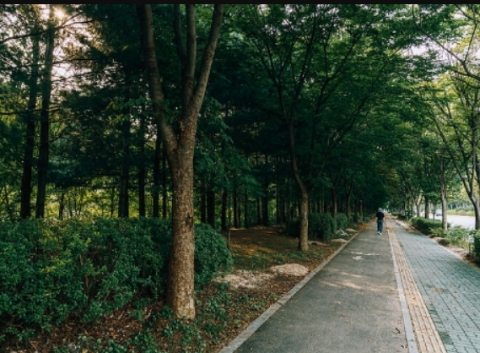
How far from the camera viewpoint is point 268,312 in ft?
22.5

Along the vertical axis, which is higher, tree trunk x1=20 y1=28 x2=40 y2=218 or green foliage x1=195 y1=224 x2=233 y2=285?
tree trunk x1=20 y1=28 x2=40 y2=218

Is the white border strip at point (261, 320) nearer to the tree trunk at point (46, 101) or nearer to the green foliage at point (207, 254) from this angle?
the green foliage at point (207, 254)

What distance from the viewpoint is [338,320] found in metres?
6.45

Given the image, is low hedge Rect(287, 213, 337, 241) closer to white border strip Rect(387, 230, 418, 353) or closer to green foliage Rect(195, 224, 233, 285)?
white border strip Rect(387, 230, 418, 353)

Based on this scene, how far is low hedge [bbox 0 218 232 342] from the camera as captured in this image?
3768 mm

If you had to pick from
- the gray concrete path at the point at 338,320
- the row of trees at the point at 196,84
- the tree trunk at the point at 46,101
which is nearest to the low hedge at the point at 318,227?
the row of trees at the point at 196,84

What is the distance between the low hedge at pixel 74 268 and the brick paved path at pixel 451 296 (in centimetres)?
548

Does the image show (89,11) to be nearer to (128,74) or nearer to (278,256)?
(128,74)

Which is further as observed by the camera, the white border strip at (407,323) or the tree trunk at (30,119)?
the tree trunk at (30,119)

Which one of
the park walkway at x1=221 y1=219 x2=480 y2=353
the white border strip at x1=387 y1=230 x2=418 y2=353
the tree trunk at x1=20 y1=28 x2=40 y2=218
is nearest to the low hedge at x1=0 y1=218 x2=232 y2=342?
the park walkway at x1=221 y1=219 x2=480 y2=353

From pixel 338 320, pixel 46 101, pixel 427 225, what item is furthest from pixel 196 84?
pixel 427 225

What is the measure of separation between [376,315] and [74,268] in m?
6.01

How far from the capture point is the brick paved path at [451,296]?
589cm

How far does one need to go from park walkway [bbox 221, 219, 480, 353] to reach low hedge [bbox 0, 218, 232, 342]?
1966 mm
